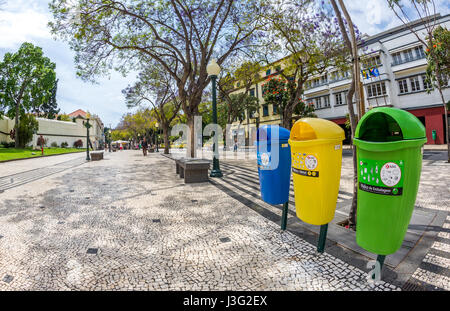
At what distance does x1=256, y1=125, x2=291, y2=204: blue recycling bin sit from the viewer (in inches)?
128

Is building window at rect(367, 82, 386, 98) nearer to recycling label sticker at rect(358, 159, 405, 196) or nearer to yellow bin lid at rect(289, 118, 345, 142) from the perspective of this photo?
yellow bin lid at rect(289, 118, 345, 142)

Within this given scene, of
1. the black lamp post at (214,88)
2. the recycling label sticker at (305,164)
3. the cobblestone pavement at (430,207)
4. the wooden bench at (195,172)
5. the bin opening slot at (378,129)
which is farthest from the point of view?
the black lamp post at (214,88)

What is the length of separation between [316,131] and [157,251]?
235cm

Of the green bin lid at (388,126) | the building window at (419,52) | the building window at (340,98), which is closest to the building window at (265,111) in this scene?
the building window at (340,98)

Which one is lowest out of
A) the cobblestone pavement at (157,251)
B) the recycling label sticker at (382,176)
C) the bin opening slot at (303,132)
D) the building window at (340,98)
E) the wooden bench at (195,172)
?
the cobblestone pavement at (157,251)

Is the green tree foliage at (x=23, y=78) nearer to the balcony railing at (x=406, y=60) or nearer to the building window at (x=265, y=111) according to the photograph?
the building window at (x=265, y=111)

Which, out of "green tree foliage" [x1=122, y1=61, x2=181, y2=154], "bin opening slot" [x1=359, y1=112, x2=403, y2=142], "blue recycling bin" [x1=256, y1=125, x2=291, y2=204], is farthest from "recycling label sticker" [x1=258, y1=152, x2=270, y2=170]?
"green tree foliage" [x1=122, y1=61, x2=181, y2=154]

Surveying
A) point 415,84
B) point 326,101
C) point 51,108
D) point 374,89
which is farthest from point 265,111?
point 51,108

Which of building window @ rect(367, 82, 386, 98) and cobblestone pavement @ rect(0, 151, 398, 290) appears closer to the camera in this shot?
cobblestone pavement @ rect(0, 151, 398, 290)

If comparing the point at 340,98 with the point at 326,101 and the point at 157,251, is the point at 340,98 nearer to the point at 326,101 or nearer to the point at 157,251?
the point at 326,101

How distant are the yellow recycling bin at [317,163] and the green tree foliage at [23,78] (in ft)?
127

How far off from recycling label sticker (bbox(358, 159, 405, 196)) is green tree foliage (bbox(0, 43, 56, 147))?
3942cm

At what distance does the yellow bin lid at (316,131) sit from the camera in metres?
2.36
